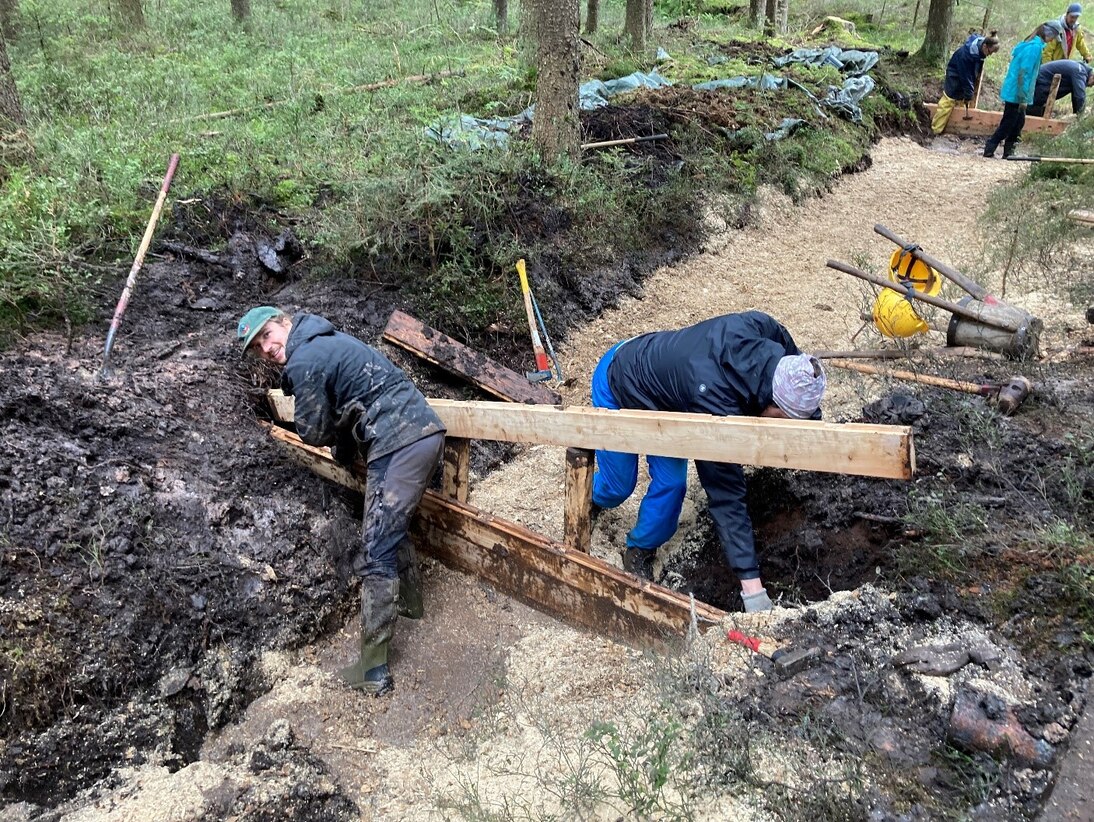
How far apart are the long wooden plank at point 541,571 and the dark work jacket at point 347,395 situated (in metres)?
0.54

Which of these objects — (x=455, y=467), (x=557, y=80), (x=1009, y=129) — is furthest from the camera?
(x=1009, y=129)

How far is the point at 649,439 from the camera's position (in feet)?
10.9

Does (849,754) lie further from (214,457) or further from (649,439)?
(214,457)

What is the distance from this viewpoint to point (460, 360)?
5250 millimetres

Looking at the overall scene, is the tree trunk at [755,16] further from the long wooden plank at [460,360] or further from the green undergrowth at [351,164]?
the long wooden plank at [460,360]

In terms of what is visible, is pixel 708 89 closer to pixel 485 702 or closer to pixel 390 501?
pixel 390 501

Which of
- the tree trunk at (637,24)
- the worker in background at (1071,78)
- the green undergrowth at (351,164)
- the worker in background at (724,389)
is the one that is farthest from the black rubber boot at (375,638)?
the worker in background at (1071,78)

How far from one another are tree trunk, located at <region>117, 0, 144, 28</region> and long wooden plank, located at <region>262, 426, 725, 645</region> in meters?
10.5

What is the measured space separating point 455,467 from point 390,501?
642mm

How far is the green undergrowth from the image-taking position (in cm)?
534

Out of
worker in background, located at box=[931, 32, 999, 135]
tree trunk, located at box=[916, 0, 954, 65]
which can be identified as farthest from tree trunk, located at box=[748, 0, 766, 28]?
worker in background, located at box=[931, 32, 999, 135]

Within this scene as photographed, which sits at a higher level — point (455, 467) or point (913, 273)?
point (913, 273)

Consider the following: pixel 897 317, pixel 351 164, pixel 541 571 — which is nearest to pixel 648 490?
pixel 541 571

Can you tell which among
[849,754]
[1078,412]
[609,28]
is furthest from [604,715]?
[609,28]
